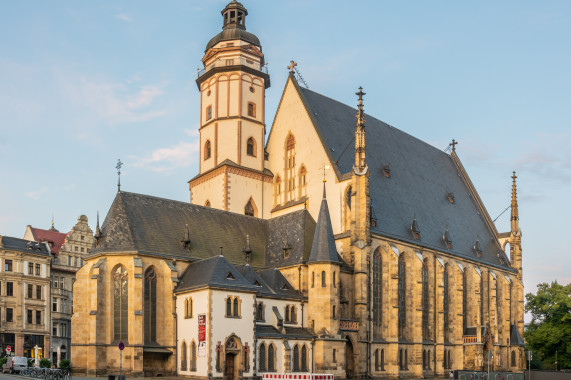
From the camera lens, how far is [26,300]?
75.6m

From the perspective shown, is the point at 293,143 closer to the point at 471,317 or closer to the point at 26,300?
the point at 471,317

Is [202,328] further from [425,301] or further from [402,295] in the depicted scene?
[425,301]

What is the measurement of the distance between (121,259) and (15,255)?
33525 mm

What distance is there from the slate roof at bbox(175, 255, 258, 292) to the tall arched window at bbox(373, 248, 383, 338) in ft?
41.0

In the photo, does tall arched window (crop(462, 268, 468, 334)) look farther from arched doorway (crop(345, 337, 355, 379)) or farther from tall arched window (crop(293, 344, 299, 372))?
tall arched window (crop(293, 344, 299, 372))

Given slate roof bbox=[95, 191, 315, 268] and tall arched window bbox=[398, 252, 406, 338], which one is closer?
slate roof bbox=[95, 191, 315, 268]

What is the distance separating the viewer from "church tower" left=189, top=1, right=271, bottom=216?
193ft

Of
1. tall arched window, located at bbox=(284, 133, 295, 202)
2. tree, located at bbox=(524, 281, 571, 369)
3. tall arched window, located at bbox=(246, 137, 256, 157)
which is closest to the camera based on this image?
tall arched window, located at bbox=(284, 133, 295, 202)

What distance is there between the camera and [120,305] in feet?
Answer: 152

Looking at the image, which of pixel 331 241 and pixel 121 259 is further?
pixel 331 241

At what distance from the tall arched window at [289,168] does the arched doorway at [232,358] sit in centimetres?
1731

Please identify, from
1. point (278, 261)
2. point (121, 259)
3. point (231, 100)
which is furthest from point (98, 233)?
point (231, 100)

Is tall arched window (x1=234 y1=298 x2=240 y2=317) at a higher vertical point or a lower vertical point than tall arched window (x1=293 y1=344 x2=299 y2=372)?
higher

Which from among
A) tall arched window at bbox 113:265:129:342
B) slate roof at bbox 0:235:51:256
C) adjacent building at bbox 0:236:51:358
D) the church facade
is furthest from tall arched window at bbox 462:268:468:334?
slate roof at bbox 0:235:51:256
